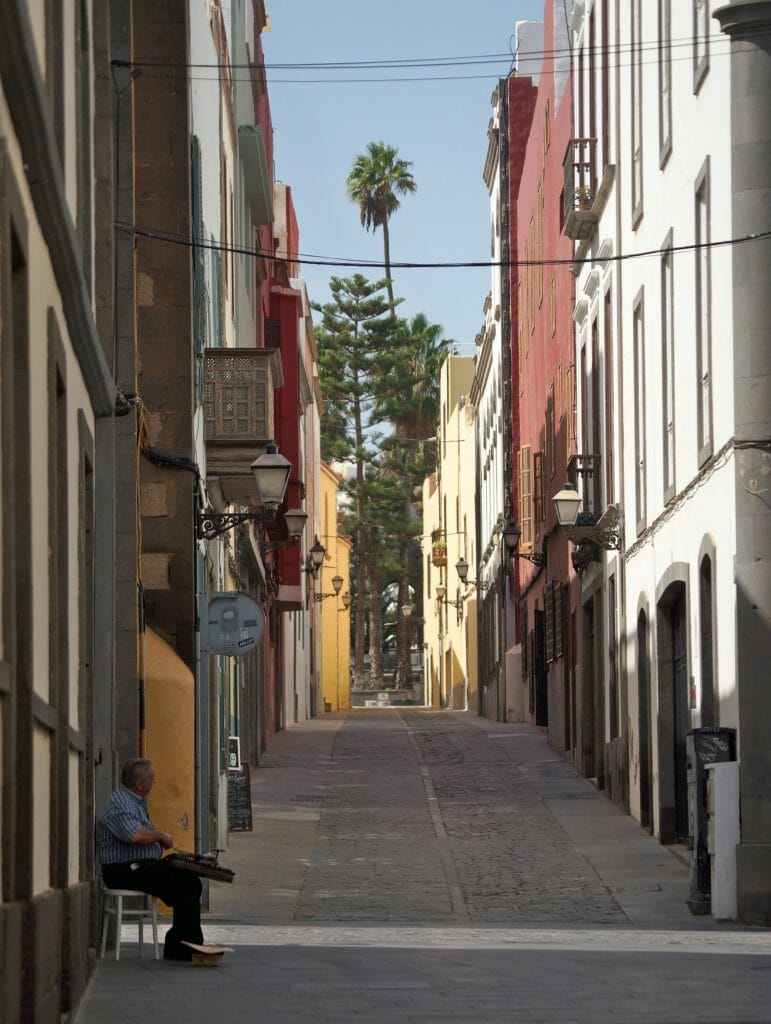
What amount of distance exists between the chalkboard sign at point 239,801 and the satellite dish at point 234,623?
5.27 meters

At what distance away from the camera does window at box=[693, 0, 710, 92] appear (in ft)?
59.3

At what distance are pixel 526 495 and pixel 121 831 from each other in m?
26.1

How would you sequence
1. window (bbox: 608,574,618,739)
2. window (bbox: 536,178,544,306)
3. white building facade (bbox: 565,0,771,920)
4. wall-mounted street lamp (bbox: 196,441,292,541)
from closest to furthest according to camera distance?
white building facade (bbox: 565,0,771,920) → wall-mounted street lamp (bbox: 196,441,292,541) → window (bbox: 608,574,618,739) → window (bbox: 536,178,544,306)

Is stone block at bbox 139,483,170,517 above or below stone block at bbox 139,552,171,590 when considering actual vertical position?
above

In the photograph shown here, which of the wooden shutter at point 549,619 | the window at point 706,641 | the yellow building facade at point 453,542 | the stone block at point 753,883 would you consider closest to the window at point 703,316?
the window at point 706,641

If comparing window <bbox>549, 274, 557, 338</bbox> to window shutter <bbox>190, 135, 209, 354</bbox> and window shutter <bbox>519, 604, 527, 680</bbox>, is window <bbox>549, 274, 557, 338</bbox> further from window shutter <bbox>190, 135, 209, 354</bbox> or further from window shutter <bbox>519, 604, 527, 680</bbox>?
window shutter <bbox>190, 135, 209, 354</bbox>

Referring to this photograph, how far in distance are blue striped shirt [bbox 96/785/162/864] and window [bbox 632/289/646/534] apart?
37.6 feet

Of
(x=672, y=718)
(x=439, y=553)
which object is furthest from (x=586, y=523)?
(x=439, y=553)

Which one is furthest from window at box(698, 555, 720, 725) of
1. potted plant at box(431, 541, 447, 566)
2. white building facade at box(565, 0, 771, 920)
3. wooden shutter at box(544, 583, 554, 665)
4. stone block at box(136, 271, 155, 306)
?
potted plant at box(431, 541, 447, 566)

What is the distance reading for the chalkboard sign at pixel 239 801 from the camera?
76.0ft

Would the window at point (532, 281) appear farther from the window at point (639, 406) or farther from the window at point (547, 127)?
the window at point (639, 406)

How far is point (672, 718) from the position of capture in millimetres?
21828

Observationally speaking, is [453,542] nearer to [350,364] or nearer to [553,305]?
[350,364]

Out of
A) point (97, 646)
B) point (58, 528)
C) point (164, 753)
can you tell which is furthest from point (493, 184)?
point (58, 528)
